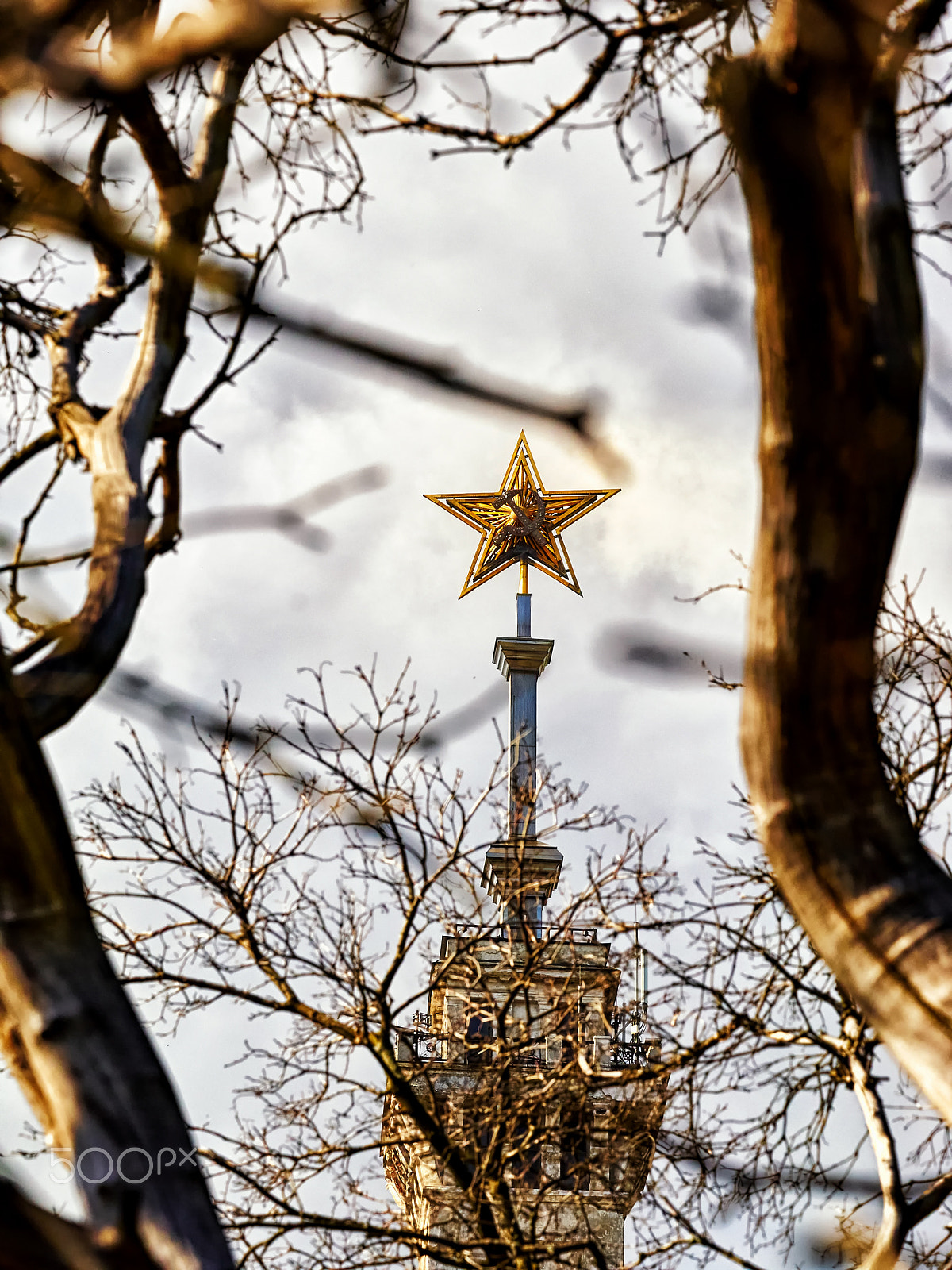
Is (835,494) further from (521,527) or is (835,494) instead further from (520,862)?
(521,527)

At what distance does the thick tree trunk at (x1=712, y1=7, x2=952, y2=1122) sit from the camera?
213 cm

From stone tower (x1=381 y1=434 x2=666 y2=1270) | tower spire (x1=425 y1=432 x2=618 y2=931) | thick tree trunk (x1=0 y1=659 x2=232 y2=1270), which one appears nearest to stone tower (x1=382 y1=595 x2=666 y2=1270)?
stone tower (x1=381 y1=434 x2=666 y2=1270)

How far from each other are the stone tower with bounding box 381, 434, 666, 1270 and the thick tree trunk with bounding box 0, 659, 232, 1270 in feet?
12.8

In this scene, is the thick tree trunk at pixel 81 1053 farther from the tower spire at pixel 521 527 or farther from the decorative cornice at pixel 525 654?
the decorative cornice at pixel 525 654

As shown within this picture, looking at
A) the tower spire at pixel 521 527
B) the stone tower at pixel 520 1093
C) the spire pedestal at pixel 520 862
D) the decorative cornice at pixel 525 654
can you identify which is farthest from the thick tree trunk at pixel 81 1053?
the decorative cornice at pixel 525 654

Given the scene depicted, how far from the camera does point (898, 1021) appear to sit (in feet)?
7.78

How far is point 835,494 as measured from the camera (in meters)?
2.26

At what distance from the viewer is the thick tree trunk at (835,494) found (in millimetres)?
2129

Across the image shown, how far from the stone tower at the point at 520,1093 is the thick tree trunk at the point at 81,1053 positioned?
3.90 m

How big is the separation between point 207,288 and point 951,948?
174 cm

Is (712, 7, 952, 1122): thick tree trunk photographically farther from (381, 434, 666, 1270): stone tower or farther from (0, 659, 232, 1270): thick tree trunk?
(381, 434, 666, 1270): stone tower

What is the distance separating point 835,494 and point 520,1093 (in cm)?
568

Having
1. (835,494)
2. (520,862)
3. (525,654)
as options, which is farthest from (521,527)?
(835,494)

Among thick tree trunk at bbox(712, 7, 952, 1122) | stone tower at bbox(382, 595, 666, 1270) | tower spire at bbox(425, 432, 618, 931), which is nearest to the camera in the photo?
thick tree trunk at bbox(712, 7, 952, 1122)
